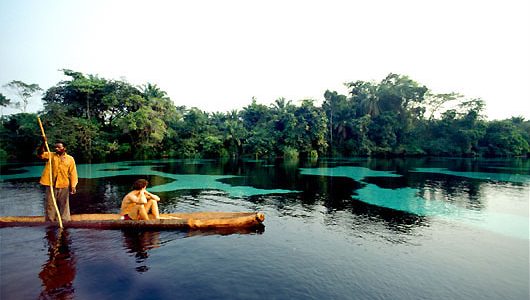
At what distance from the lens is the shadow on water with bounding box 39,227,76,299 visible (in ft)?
14.8

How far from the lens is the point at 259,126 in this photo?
4528cm

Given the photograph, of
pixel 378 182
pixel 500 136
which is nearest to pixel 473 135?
pixel 500 136

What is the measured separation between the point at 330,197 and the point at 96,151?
99.1 ft

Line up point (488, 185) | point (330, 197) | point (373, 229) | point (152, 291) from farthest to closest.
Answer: point (488, 185) → point (330, 197) → point (373, 229) → point (152, 291)

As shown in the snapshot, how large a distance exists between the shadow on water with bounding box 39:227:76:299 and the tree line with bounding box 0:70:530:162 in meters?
28.4

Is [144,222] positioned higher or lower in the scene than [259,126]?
lower

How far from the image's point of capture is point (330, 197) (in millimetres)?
13445

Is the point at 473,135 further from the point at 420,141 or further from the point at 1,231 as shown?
the point at 1,231

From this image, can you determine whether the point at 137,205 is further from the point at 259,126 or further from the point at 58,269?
the point at 259,126

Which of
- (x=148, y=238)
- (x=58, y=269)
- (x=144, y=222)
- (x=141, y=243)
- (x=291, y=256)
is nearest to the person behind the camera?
(x=58, y=269)

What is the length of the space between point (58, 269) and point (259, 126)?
40479 millimetres

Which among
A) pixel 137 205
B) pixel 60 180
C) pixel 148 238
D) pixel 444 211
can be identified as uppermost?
pixel 60 180

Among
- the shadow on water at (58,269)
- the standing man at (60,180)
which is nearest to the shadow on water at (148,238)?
the shadow on water at (58,269)

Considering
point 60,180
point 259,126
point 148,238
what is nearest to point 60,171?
point 60,180
